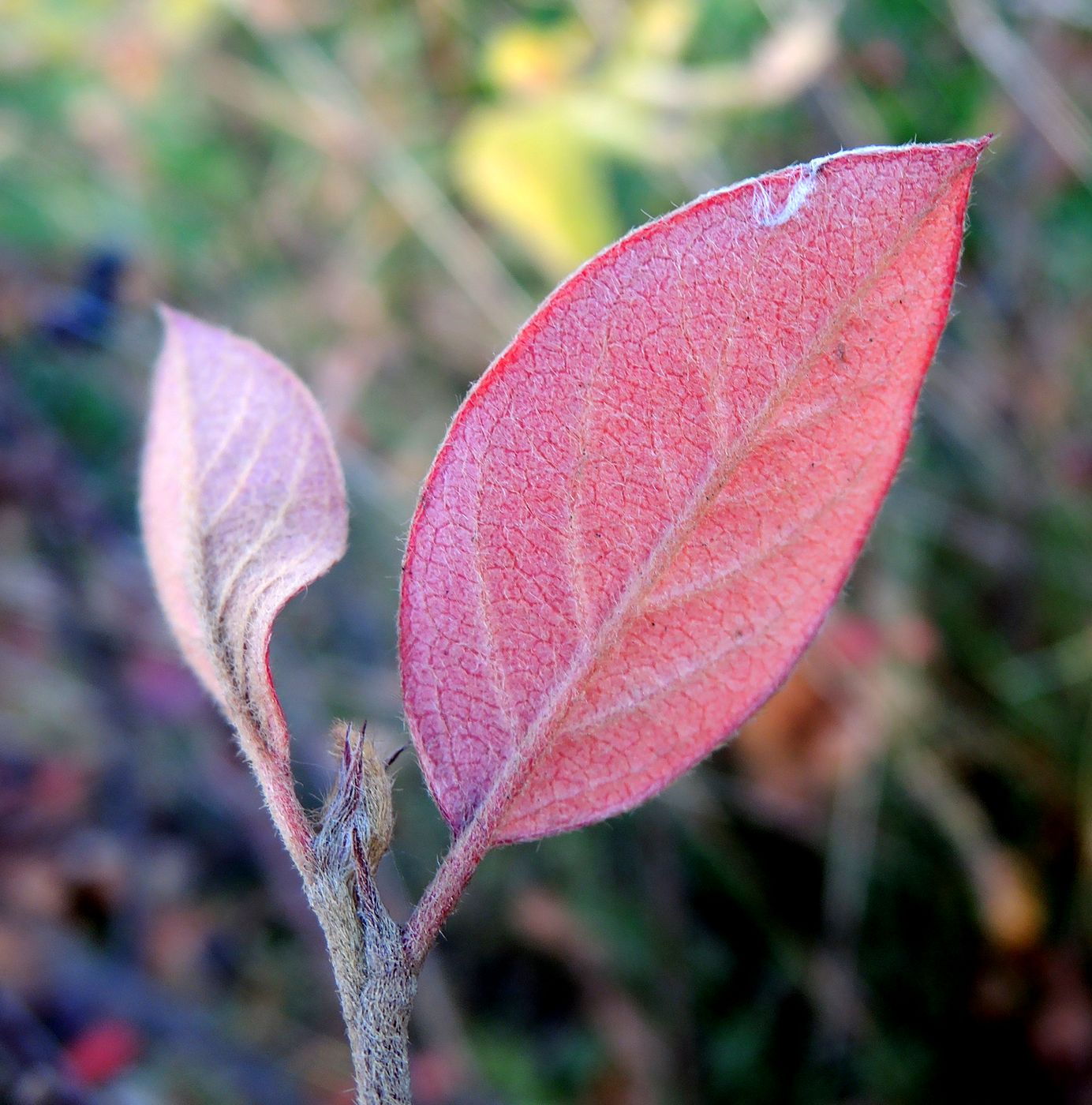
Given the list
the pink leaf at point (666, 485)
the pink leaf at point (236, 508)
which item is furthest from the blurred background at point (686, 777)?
the pink leaf at point (666, 485)

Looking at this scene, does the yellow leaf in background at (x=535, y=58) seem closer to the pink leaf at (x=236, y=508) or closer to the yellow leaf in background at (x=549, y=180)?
the yellow leaf in background at (x=549, y=180)

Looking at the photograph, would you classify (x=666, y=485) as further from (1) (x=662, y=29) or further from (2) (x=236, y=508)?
(1) (x=662, y=29)

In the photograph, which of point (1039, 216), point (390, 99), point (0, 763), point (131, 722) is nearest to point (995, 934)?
point (1039, 216)

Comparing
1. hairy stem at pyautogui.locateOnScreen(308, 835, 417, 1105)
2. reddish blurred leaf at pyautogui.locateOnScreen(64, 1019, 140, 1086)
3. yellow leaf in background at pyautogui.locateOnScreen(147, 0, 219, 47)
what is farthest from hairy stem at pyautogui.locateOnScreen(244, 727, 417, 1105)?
yellow leaf in background at pyautogui.locateOnScreen(147, 0, 219, 47)

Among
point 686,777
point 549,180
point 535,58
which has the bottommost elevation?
point 686,777

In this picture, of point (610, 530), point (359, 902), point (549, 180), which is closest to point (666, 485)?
point (610, 530)

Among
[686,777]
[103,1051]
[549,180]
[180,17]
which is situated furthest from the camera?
[180,17]

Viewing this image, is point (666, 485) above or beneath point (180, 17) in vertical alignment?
beneath

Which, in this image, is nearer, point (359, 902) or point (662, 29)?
point (359, 902)
